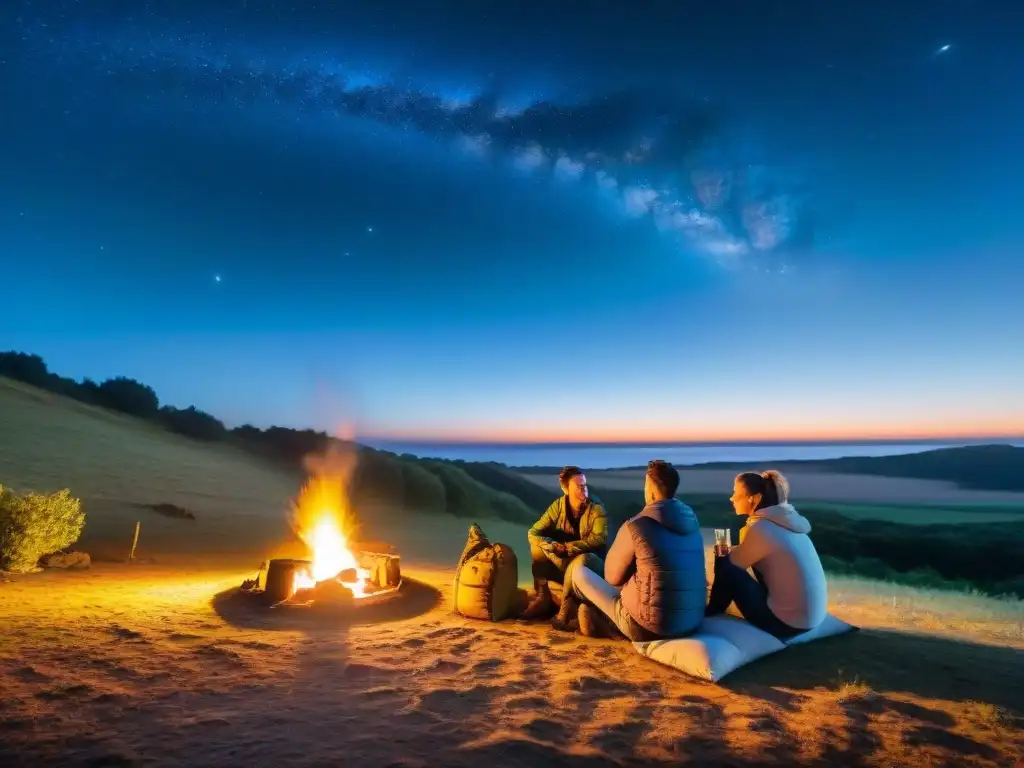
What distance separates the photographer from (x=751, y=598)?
6.27 metres

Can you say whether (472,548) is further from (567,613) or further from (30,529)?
(30,529)

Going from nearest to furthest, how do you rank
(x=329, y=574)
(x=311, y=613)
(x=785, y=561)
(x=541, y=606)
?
(x=785, y=561)
(x=541, y=606)
(x=311, y=613)
(x=329, y=574)

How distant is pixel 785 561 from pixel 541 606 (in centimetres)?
317

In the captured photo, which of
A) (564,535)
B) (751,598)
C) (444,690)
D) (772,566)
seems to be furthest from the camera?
(564,535)

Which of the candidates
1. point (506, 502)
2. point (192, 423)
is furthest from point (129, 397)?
point (506, 502)

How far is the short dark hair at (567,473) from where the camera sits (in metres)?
7.97

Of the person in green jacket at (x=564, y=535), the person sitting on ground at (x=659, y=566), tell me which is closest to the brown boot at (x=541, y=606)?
the person in green jacket at (x=564, y=535)

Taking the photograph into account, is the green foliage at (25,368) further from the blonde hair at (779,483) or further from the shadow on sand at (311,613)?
the blonde hair at (779,483)

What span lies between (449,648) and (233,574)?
270 inches

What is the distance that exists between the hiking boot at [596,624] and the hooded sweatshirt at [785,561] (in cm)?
166

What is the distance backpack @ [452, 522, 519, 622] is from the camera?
8.09 meters

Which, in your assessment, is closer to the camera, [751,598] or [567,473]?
[751,598]

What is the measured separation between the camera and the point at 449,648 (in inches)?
268

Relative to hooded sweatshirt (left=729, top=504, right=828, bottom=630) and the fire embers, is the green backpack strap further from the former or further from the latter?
hooded sweatshirt (left=729, top=504, right=828, bottom=630)
